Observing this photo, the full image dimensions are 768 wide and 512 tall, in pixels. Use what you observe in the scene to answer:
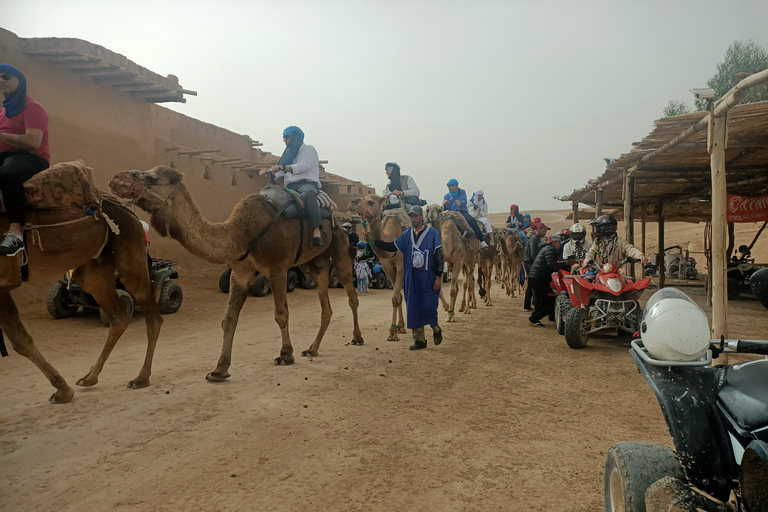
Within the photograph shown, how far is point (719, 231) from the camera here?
6.02 meters

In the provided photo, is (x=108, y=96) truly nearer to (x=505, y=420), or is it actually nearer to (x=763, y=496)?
(x=505, y=420)

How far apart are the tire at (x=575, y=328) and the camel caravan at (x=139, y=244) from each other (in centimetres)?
333

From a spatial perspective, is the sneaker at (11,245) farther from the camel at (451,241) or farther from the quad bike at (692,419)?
the camel at (451,241)

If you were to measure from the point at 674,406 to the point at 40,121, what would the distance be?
5.75 m

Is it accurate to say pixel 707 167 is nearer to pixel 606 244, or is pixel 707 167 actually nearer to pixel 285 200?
pixel 606 244

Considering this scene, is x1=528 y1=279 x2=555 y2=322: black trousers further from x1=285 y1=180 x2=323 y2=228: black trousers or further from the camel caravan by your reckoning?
x1=285 y1=180 x2=323 y2=228: black trousers

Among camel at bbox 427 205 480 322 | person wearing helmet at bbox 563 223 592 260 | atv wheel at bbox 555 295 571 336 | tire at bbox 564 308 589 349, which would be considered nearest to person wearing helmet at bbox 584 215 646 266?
person wearing helmet at bbox 563 223 592 260

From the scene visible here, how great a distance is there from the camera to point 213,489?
3354 mm

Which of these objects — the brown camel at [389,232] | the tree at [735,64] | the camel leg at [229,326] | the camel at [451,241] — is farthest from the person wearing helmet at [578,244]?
the tree at [735,64]

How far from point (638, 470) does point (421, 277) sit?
20.0 ft

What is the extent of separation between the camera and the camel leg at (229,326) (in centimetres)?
600

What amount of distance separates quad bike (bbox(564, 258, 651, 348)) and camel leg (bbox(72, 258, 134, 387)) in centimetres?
624

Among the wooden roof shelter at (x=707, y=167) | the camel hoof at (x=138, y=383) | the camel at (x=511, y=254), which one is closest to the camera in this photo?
the camel hoof at (x=138, y=383)

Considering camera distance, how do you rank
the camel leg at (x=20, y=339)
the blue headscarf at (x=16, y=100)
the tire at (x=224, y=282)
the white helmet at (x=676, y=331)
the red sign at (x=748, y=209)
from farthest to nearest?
1. the tire at (x=224, y=282)
2. the red sign at (x=748, y=209)
3. the camel leg at (x=20, y=339)
4. the blue headscarf at (x=16, y=100)
5. the white helmet at (x=676, y=331)
